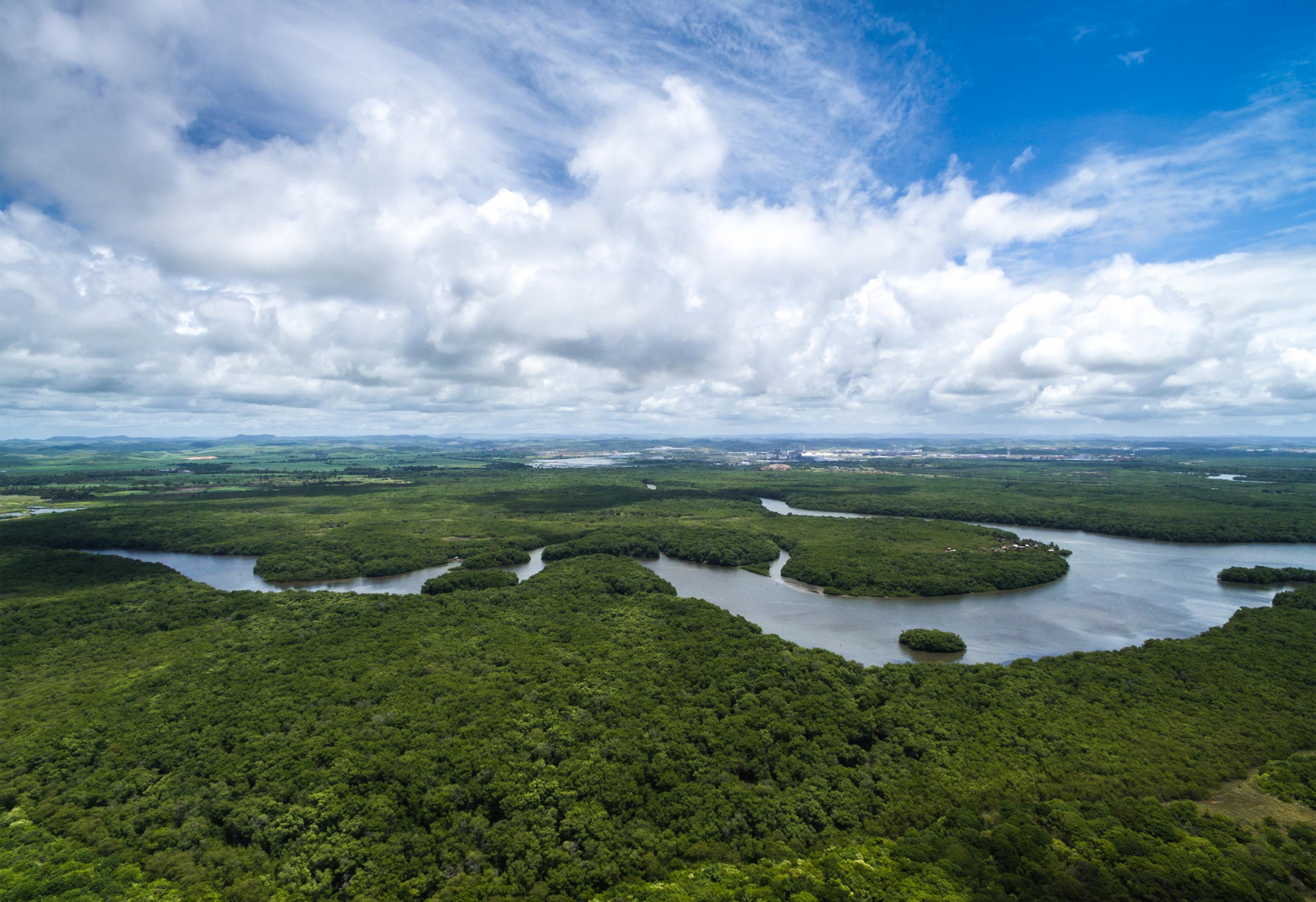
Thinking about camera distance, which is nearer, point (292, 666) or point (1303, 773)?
point (1303, 773)

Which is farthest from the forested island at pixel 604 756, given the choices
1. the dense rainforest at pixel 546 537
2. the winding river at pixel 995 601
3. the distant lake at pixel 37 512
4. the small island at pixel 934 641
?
the distant lake at pixel 37 512

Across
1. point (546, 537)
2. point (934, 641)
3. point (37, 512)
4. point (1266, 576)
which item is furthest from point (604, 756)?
point (37, 512)

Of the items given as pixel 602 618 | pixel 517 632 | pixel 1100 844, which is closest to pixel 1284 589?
pixel 1100 844

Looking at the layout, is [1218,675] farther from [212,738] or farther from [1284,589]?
[212,738]

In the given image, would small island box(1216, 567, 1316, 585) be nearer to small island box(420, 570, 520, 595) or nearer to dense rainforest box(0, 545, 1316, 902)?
dense rainforest box(0, 545, 1316, 902)

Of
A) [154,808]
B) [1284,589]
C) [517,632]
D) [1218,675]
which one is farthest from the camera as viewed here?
[1284,589]
